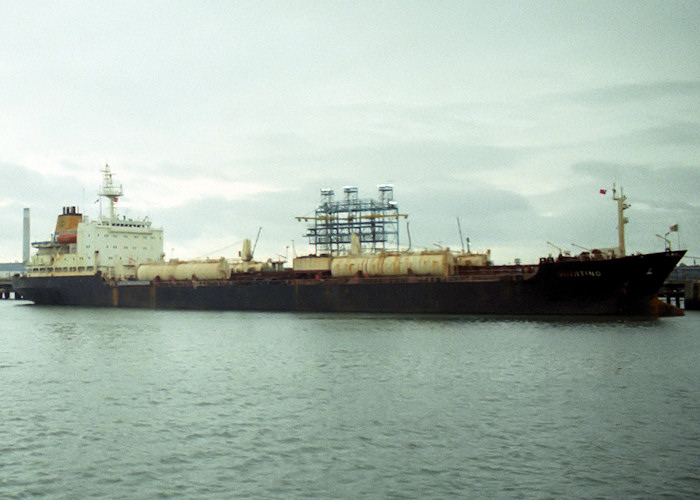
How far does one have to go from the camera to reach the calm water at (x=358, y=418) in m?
10.4

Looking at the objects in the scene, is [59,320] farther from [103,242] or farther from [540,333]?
[540,333]

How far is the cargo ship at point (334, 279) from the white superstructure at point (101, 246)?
0.29 feet

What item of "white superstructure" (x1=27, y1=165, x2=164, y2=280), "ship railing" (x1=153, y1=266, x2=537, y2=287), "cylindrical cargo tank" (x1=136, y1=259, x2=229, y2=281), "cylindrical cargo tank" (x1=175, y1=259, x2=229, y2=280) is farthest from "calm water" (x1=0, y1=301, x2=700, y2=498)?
"white superstructure" (x1=27, y1=165, x2=164, y2=280)

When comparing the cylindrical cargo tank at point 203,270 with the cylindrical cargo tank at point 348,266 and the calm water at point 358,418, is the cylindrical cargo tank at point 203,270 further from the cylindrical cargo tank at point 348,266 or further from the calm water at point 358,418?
the calm water at point 358,418

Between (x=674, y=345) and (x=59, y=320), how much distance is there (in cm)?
3353

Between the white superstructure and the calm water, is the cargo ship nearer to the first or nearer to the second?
the white superstructure

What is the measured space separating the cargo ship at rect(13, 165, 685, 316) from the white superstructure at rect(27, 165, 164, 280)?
89 millimetres

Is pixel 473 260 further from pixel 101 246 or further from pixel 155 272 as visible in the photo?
pixel 101 246

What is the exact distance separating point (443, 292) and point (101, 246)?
31030 mm

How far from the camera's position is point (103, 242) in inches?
2212

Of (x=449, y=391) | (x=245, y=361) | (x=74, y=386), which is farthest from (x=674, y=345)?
(x=74, y=386)

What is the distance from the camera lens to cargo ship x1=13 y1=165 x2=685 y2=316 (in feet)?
112

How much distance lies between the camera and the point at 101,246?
184ft

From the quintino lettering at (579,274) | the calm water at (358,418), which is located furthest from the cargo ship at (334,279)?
the calm water at (358,418)
